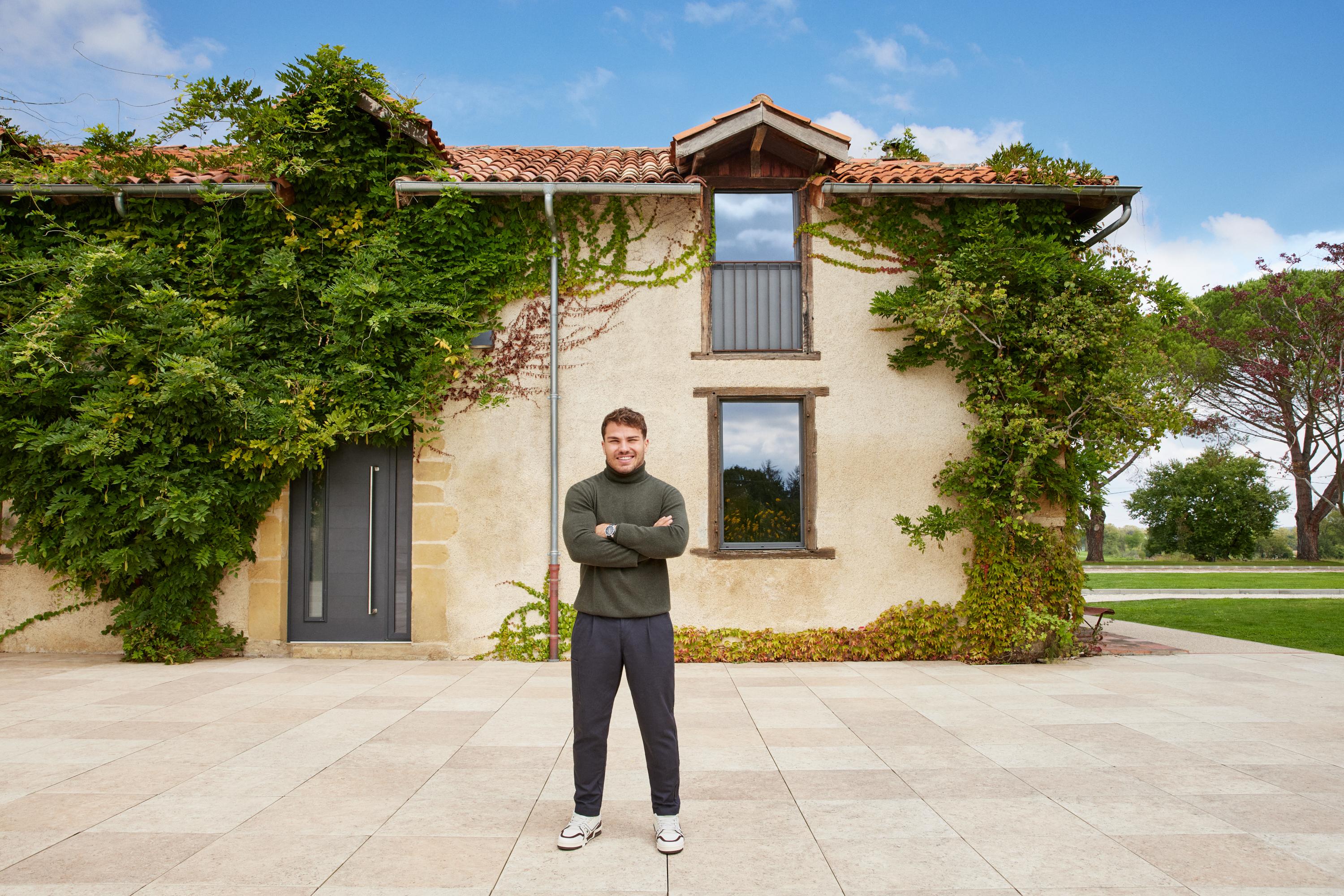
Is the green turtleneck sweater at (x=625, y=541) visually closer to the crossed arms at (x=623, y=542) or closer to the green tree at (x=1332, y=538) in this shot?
the crossed arms at (x=623, y=542)

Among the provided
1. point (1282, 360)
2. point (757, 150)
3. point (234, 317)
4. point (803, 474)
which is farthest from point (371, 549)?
point (1282, 360)

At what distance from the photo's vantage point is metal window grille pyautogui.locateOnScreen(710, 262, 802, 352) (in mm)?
9016

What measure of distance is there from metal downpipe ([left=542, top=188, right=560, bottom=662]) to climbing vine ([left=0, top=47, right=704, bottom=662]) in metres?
0.18

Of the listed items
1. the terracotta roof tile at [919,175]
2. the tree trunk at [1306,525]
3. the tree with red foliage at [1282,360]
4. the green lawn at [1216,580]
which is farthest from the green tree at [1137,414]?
the tree trunk at [1306,525]

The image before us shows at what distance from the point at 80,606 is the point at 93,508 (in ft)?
4.65

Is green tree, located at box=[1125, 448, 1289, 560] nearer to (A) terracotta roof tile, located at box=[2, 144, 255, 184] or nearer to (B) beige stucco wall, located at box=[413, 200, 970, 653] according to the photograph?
(B) beige stucco wall, located at box=[413, 200, 970, 653]

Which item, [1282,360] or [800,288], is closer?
[800,288]

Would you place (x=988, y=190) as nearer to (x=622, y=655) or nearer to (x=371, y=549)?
(x=622, y=655)

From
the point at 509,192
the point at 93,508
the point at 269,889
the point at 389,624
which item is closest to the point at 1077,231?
the point at 509,192

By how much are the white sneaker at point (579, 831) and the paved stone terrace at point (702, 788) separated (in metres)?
0.05

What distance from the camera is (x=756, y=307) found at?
905cm

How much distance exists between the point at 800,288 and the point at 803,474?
6.70 ft

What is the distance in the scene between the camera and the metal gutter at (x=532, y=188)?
8445 millimetres

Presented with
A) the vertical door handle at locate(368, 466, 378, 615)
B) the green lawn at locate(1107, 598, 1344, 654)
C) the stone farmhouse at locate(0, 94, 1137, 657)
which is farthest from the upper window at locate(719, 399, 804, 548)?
the green lawn at locate(1107, 598, 1344, 654)
